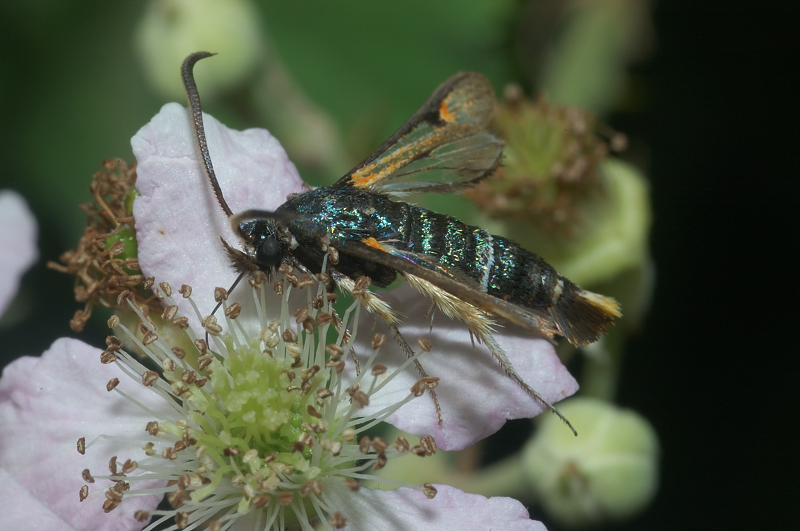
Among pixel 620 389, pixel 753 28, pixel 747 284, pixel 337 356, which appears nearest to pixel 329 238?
pixel 337 356

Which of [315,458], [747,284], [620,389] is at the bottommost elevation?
[620,389]

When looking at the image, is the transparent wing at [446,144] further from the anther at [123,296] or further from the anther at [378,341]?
the anther at [123,296]

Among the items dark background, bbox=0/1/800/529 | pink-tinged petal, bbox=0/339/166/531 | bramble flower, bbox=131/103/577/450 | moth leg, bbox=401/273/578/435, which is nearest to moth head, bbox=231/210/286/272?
bramble flower, bbox=131/103/577/450

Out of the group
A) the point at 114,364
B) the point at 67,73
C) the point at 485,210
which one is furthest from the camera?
the point at 67,73

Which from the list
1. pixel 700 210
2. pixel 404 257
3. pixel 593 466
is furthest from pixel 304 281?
pixel 700 210

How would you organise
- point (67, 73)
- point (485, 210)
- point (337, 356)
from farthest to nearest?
point (67, 73) < point (485, 210) < point (337, 356)

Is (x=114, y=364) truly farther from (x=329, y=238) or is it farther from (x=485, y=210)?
(x=485, y=210)

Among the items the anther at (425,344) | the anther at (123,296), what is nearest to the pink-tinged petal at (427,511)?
the anther at (425,344)
